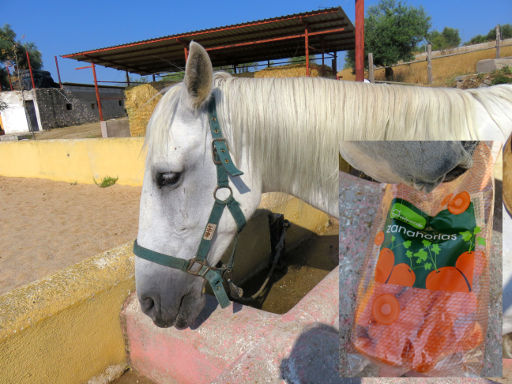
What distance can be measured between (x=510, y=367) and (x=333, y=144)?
1.55 m

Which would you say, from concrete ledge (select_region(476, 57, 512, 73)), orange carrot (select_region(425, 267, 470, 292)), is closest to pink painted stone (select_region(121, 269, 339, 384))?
orange carrot (select_region(425, 267, 470, 292))

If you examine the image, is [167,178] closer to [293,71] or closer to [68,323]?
[68,323]

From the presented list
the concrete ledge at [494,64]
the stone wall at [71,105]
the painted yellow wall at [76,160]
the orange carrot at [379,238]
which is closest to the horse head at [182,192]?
the orange carrot at [379,238]

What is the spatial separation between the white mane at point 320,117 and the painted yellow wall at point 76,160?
508 centimetres

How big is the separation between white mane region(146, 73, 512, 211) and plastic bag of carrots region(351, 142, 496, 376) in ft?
1.75

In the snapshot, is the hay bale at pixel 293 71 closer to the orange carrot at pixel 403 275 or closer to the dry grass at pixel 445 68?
the orange carrot at pixel 403 275

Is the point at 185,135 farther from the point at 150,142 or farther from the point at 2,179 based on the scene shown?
the point at 2,179

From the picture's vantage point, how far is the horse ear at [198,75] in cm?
105

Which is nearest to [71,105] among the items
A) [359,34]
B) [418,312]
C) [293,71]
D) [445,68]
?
[293,71]

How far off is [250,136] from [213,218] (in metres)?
0.37

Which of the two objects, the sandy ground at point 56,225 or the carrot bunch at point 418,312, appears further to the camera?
the sandy ground at point 56,225

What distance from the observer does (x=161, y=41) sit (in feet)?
28.5

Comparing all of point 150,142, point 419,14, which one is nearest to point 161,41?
point 150,142

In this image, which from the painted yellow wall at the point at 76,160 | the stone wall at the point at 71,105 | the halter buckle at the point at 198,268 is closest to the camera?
the halter buckle at the point at 198,268
